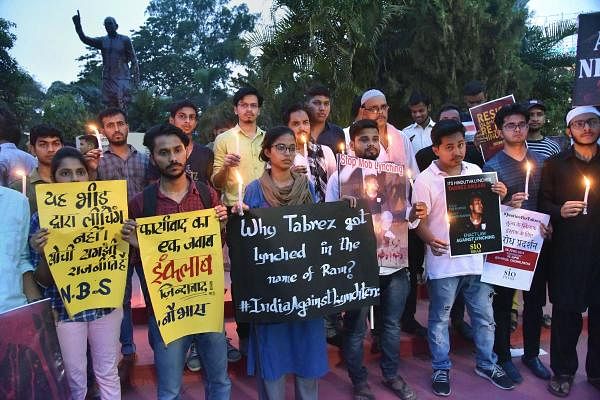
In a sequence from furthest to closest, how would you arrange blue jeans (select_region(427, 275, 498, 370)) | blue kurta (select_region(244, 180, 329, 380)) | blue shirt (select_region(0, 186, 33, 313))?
blue jeans (select_region(427, 275, 498, 370))
blue kurta (select_region(244, 180, 329, 380))
blue shirt (select_region(0, 186, 33, 313))

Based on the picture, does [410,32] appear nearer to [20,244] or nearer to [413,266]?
[413,266]

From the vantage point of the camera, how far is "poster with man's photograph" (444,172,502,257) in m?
3.36

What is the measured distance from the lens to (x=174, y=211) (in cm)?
278

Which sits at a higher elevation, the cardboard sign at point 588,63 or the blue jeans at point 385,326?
the cardboard sign at point 588,63

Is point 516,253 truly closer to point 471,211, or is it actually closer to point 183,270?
point 471,211

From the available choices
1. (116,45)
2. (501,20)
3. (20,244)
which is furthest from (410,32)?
(20,244)

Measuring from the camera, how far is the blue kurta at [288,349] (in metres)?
2.85

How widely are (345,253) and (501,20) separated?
1344 cm

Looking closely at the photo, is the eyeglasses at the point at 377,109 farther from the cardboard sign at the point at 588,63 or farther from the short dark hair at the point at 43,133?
the short dark hair at the point at 43,133

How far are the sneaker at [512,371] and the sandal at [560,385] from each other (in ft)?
0.71

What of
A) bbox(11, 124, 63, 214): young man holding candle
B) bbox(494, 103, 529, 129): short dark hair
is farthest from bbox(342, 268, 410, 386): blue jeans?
bbox(11, 124, 63, 214): young man holding candle

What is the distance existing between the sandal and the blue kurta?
194 cm

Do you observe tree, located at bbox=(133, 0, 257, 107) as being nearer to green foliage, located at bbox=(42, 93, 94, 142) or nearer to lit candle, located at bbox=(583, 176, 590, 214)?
green foliage, located at bbox=(42, 93, 94, 142)

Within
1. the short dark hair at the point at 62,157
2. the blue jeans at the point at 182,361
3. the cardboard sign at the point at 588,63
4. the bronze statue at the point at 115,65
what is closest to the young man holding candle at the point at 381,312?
the blue jeans at the point at 182,361
